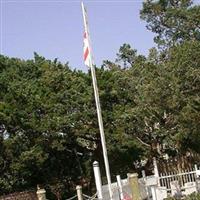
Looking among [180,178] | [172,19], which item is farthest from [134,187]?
[172,19]

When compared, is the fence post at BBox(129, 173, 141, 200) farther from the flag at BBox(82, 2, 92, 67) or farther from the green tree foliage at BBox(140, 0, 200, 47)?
the green tree foliage at BBox(140, 0, 200, 47)

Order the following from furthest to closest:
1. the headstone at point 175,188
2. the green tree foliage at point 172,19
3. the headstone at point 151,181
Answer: the green tree foliage at point 172,19
the headstone at point 151,181
the headstone at point 175,188

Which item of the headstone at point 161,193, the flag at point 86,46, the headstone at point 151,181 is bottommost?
the headstone at point 161,193

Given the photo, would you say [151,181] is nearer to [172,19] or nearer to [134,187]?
[134,187]

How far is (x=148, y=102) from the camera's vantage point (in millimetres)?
27328

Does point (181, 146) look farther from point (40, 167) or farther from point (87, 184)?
point (40, 167)

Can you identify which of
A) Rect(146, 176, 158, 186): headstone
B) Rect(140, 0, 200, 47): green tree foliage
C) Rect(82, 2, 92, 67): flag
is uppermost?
Rect(140, 0, 200, 47): green tree foliage

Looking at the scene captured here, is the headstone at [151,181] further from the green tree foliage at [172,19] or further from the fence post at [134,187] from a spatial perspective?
the green tree foliage at [172,19]

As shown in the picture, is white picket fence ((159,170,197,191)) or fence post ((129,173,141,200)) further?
white picket fence ((159,170,197,191))

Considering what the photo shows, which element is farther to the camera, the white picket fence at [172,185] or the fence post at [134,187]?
the white picket fence at [172,185]

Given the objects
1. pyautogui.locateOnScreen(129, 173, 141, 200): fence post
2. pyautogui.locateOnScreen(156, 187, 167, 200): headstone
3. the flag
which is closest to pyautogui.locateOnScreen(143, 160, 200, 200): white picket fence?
pyautogui.locateOnScreen(156, 187, 167, 200): headstone

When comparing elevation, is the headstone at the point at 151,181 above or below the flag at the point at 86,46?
below

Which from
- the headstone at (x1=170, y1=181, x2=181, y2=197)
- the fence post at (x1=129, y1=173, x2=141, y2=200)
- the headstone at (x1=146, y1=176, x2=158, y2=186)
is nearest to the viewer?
the fence post at (x1=129, y1=173, x2=141, y2=200)

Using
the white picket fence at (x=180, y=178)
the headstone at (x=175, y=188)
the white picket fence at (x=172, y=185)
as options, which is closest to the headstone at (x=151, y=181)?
the white picket fence at (x=172, y=185)
